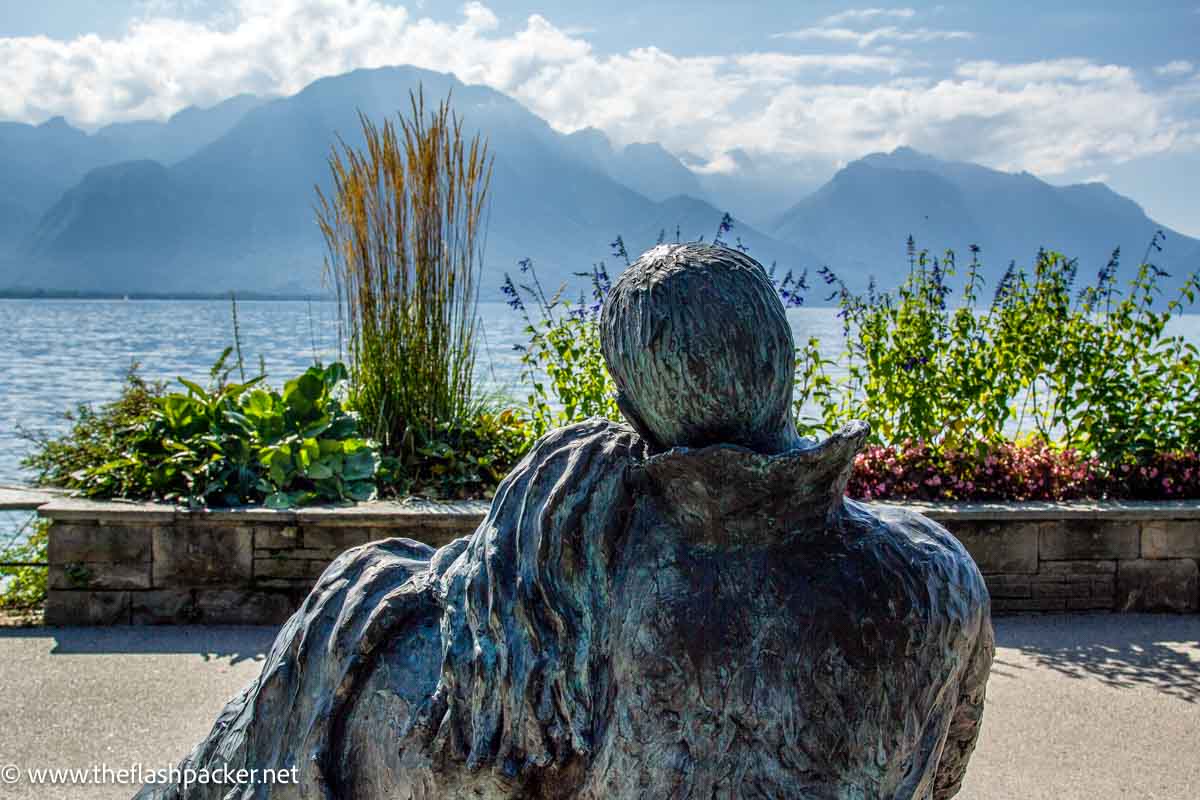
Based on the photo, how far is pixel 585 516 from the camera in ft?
4.35

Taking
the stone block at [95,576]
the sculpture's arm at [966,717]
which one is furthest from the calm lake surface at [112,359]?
the sculpture's arm at [966,717]

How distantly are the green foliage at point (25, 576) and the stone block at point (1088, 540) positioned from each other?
17.5 ft

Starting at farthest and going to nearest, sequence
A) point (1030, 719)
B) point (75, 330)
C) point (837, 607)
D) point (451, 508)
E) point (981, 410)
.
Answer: point (75, 330) → point (981, 410) → point (451, 508) → point (1030, 719) → point (837, 607)

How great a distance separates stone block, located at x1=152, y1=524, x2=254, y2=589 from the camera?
5.28 metres

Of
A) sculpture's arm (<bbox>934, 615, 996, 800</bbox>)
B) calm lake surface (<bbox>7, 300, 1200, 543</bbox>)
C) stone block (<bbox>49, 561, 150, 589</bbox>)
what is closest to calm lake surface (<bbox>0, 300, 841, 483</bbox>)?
calm lake surface (<bbox>7, 300, 1200, 543</bbox>)

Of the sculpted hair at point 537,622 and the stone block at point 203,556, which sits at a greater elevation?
the sculpted hair at point 537,622

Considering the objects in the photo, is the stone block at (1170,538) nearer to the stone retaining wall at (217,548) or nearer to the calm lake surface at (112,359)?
the stone retaining wall at (217,548)

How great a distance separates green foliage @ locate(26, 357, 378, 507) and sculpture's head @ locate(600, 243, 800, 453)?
439cm

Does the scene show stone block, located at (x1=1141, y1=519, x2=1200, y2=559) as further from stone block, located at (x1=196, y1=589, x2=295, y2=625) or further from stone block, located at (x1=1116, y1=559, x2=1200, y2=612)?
stone block, located at (x1=196, y1=589, x2=295, y2=625)

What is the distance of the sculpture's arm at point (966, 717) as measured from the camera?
1.45 meters

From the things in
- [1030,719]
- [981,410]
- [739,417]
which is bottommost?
[1030,719]

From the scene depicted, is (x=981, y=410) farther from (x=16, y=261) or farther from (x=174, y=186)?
(x=174, y=186)

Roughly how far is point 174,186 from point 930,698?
156631mm

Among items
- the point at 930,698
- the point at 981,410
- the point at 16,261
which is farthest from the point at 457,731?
the point at 16,261
